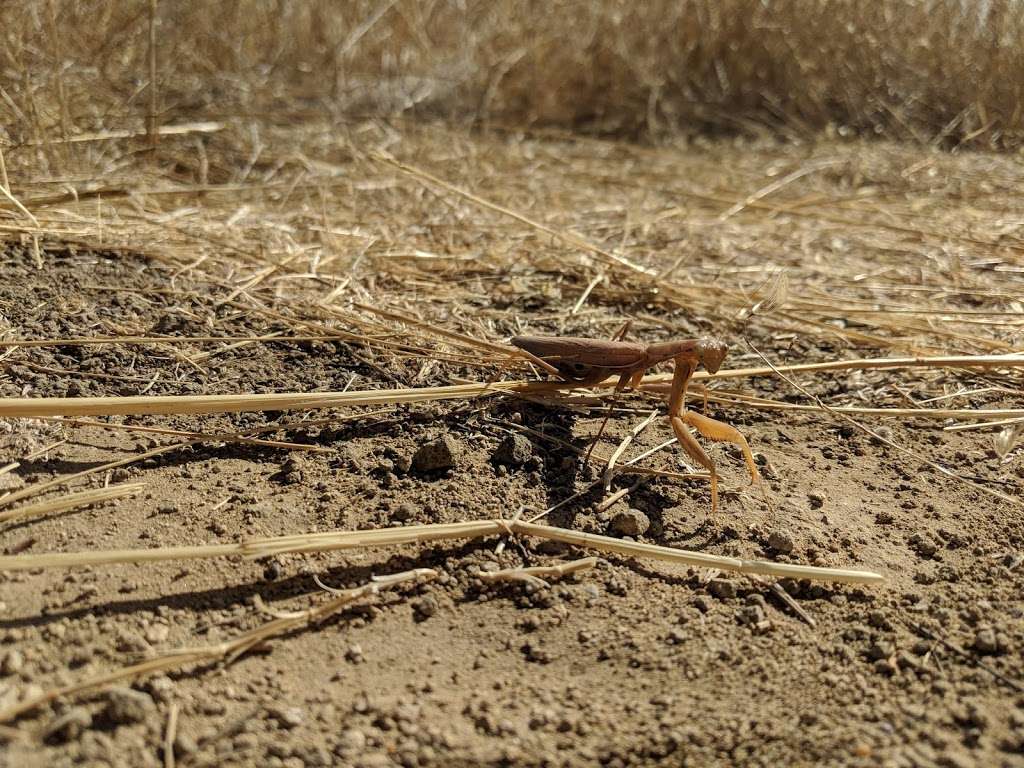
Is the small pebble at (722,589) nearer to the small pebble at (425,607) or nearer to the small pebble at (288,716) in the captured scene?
the small pebble at (425,607)

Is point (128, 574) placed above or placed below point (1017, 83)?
below

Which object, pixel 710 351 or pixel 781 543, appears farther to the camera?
pixel 710 351

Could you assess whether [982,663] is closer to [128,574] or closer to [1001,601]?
[1001,601]

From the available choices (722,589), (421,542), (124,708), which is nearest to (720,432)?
(722,589)

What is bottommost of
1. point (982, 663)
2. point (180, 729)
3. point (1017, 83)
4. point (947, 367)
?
point (180, 729)

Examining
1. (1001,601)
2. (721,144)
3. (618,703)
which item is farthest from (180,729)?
(721,144)

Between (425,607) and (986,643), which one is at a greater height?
(986,643)

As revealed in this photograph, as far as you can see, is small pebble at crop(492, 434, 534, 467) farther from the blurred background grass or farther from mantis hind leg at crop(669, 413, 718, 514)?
the blurred background grass

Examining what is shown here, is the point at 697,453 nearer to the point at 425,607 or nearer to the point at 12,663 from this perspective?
the point at 425,607
